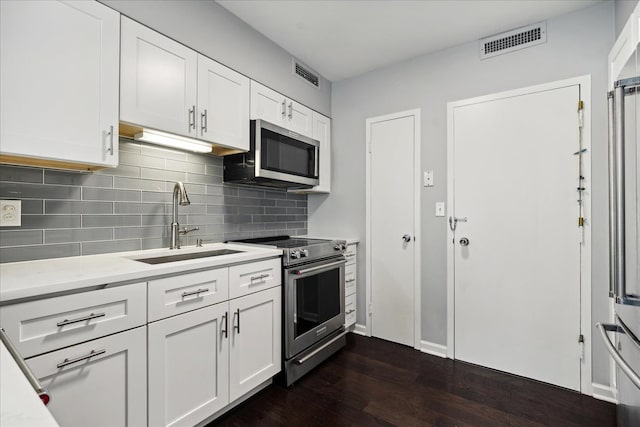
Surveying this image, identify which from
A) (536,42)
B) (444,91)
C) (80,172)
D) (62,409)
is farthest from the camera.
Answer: (444,91)

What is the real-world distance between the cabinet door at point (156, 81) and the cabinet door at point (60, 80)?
67mm

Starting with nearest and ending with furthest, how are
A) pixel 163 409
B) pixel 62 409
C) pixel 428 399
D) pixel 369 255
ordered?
1. pixel 62 409
2. pixel 163 409
3. pixel 428 399
4. pixel 369 255

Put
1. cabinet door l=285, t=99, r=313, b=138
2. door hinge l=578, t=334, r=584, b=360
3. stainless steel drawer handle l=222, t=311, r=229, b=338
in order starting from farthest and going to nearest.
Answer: cabinet door l=285, t=99, r=313, b=138 < door hinge l=578, t=334, r=584, b=360 < stainless steel drawer handle l=222, t=311, r=229, b=338

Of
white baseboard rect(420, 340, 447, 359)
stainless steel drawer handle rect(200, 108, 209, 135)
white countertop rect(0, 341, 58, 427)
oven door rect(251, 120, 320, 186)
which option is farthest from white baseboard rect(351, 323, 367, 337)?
A: white countertop rect(0, 341, 58, 427)

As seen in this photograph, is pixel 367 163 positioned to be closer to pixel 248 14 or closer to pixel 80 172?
pixel 248 14

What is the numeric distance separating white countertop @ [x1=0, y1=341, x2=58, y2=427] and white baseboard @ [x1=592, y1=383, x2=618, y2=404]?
2866mm

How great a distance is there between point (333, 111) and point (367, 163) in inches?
29.6

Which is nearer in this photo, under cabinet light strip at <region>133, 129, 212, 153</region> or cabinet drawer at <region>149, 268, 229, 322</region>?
cabinet drawer at <region>149, 268, 229, 322</region>

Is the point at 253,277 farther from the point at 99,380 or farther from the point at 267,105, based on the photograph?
the point at 267,105

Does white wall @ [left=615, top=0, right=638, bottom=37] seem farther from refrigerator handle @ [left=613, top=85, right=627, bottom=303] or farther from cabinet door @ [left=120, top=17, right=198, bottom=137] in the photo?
cabinet door @ [left=120, top=17, right=198, bottom=137]

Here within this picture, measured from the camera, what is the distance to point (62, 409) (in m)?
1.15

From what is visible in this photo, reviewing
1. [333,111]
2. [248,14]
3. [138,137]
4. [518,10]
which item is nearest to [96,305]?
[138,137]

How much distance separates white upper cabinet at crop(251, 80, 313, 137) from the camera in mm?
2398

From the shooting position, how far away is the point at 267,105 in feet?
8.20
